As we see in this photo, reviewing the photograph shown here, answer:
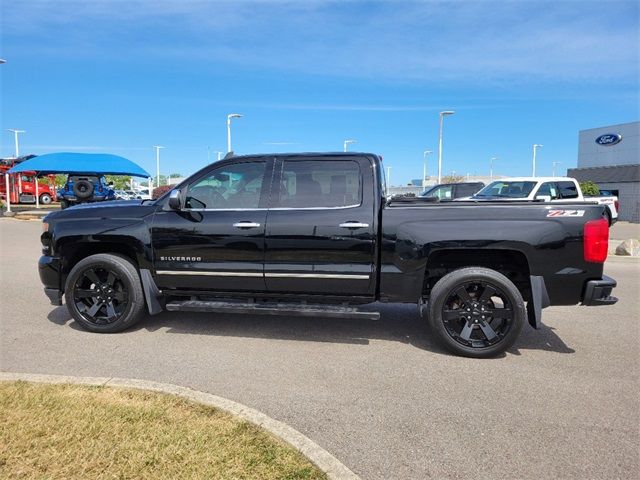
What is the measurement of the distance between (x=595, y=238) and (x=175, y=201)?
398 cm

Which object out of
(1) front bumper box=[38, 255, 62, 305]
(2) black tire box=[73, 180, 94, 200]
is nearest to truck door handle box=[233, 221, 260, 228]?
(1) front bumper box=[38, 255, 62, 305]

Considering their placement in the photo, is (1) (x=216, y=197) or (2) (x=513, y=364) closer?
(2) (x=513, y=364)

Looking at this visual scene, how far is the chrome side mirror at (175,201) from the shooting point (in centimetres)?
495

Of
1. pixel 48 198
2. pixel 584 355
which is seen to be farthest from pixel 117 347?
pixel 48 198

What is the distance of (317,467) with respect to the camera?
271 cm

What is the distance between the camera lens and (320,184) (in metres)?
4.98

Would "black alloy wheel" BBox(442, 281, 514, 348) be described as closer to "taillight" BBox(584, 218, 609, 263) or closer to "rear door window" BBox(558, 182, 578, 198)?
"taillight" BBox(584, 218, 609, 263)

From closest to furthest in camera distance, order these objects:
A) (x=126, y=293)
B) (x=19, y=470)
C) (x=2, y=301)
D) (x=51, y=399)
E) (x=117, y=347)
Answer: (x=19, y=470), (x=51, y=399), (x=117, y=347), (x=126, y=293), (x=2, y=301)

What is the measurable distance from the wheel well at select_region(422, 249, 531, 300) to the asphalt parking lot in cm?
66

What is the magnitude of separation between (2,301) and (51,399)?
4203mm

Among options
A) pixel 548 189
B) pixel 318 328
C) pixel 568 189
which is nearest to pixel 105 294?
pixel 318 328

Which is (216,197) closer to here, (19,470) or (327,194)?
(327,194)

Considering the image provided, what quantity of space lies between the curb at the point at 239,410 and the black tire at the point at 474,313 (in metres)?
2.05

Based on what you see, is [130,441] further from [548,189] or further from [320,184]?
[548,189]
